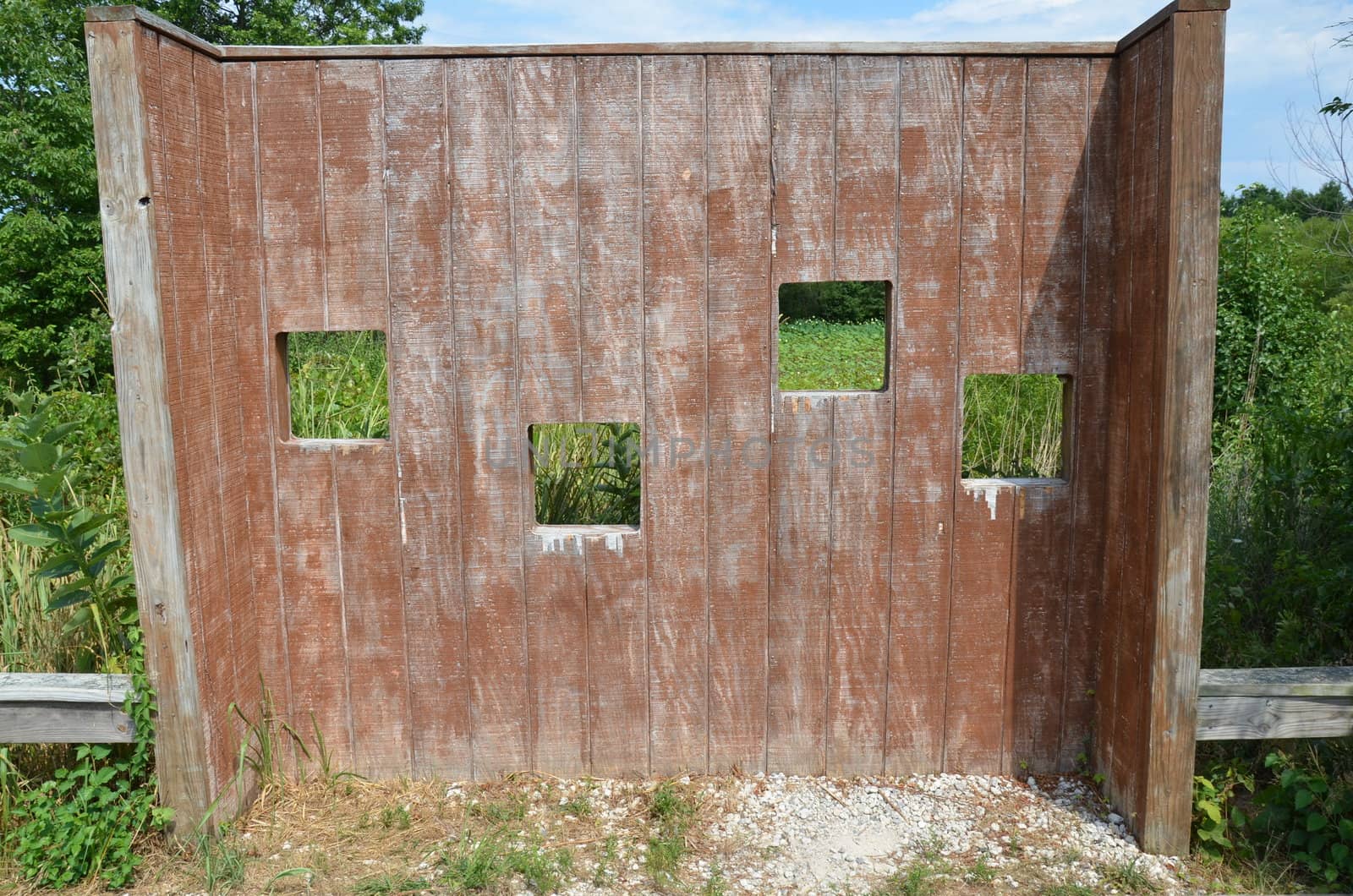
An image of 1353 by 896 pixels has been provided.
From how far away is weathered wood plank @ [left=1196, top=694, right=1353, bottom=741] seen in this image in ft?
9.00

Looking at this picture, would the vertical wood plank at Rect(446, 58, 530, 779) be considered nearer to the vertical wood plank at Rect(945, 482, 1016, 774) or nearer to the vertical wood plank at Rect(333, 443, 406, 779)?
the vertical wood plank at Rect(333, 443, 406, 779)

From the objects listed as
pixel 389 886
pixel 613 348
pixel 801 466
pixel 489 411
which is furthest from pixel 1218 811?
pixel 489 411

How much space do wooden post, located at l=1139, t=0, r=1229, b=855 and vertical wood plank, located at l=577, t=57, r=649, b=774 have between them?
157 centimetres

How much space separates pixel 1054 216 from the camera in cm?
300

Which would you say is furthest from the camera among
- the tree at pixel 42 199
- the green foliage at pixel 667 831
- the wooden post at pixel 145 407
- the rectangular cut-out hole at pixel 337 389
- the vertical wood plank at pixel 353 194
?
the tree at pixel 42 199

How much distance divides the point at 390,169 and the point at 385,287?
0.37m

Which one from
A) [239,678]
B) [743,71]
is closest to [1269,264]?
[743,71]

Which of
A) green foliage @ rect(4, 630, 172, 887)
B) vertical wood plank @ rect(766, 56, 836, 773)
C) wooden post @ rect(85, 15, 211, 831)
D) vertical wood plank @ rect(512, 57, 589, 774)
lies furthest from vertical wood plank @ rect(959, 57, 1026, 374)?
green foliage @ rect(4, 630, 172, 887)

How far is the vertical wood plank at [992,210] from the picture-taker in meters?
2.95

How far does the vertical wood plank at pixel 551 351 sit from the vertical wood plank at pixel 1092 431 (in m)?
1.66

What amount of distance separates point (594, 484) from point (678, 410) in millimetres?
977

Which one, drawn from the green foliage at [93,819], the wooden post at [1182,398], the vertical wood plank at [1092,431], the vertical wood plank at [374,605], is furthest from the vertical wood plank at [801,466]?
the green foliage at [93,819]

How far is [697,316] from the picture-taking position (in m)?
3.01

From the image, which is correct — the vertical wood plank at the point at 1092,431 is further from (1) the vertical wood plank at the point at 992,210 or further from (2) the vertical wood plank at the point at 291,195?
(2) the vertical wood plank at the point at 291,195
